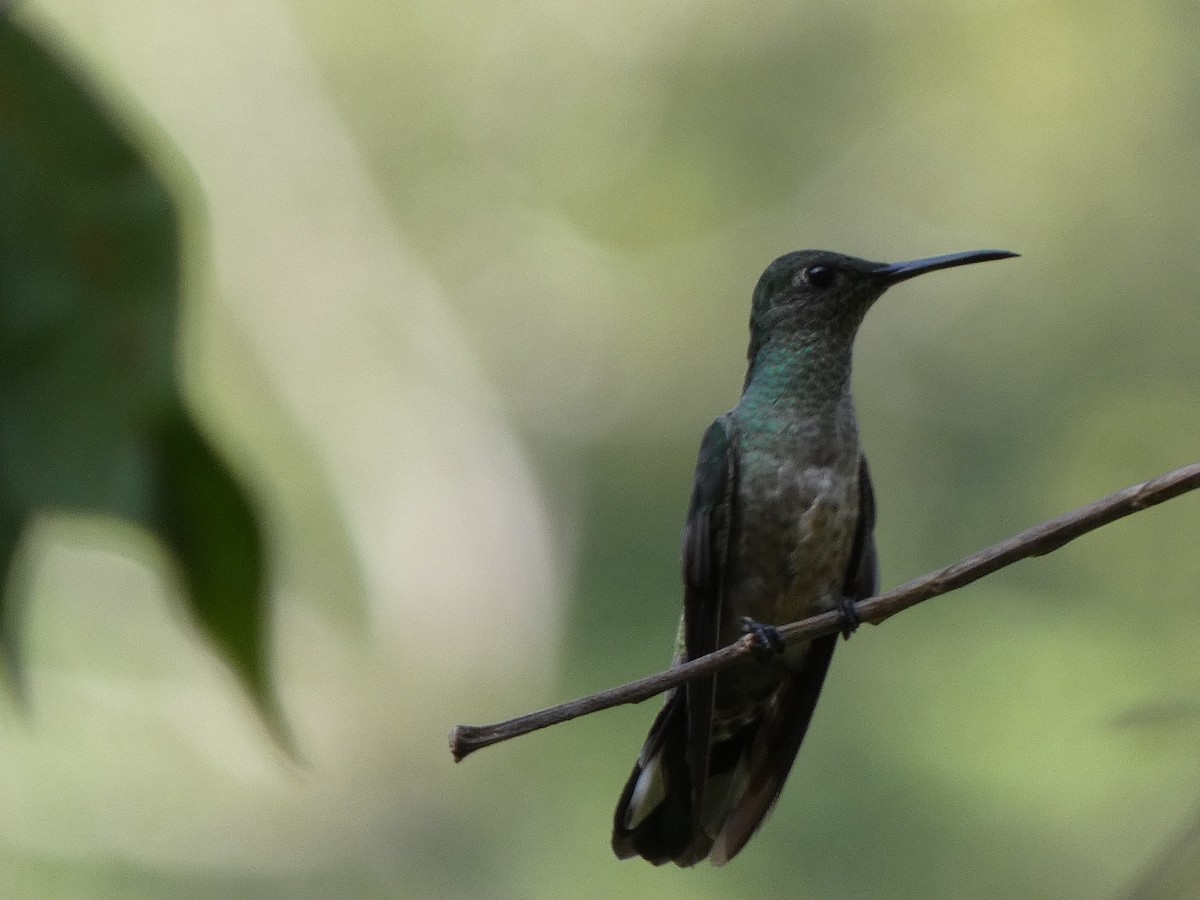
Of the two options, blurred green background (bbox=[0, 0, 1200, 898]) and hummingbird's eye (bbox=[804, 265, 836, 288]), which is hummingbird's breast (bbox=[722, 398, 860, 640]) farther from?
blurred green background (bbox=[0, 0, 1200, 898])

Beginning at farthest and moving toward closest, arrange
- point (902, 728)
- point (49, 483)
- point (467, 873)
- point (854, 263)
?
point (467, 873) → point (902, 728) → point (854, 263) → point (49, 483)

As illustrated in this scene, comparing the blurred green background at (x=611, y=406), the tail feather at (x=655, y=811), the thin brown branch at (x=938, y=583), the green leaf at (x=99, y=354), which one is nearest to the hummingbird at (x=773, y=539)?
the tail feather at (x=655, y=811)

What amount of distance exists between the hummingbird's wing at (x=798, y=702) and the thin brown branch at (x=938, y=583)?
111 centimetres

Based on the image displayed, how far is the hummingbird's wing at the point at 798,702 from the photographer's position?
2.50 m

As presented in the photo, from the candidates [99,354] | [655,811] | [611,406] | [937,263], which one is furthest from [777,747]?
[611,406]

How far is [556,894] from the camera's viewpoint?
25.1 ft

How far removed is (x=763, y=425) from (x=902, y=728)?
15.8 ft

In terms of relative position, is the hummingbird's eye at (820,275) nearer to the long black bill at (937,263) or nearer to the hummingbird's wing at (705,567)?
the long black bill at (937,263)

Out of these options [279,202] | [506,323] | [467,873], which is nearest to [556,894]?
[467,873]

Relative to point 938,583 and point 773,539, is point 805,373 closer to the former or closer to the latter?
point 773,539

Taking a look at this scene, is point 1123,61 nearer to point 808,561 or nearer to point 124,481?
point 808,561

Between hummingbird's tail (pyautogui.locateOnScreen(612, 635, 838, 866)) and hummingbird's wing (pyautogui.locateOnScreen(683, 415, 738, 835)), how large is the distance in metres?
0.06

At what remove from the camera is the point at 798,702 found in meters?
2.67

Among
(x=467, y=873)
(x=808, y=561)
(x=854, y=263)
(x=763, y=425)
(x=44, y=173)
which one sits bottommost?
(x=467, y=873)
